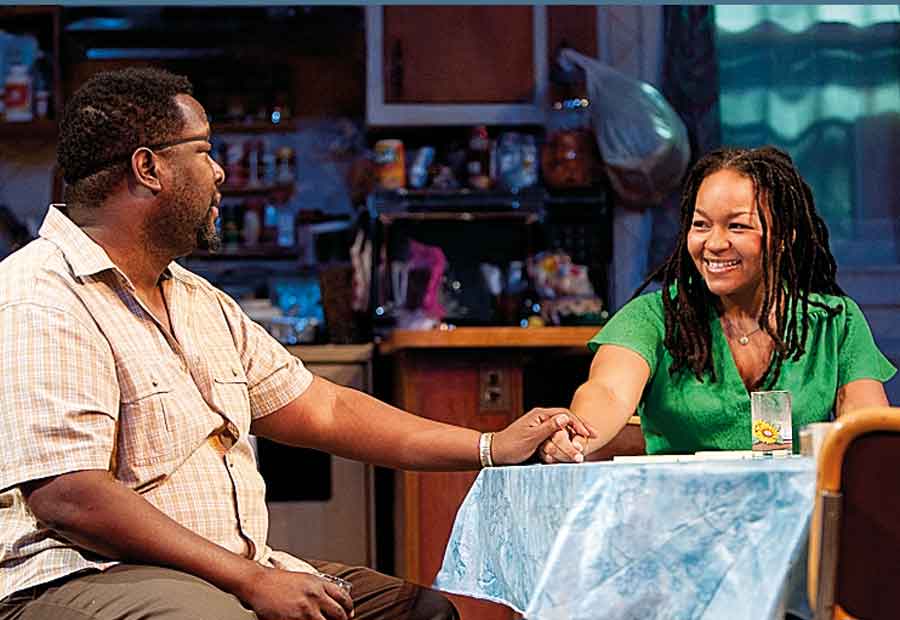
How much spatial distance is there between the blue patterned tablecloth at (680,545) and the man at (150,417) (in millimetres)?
533

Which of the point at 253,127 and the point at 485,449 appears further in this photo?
the point at 253,127

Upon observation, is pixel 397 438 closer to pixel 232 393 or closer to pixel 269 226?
pixel 232 393

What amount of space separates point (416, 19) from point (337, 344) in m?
1.26

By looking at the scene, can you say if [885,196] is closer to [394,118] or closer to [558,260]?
[558,260]

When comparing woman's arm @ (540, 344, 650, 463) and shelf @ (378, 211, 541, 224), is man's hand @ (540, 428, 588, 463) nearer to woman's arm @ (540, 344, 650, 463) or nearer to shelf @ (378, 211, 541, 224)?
woman's arm @ (540, 344, 650, 463)

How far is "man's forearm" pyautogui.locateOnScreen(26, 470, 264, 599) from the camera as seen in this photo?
6.16ft

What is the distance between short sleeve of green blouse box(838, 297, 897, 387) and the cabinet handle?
9.32 feet

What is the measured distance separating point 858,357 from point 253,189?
3304 mm

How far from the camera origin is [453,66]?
5203 millimetres

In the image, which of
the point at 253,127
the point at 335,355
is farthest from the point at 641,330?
the point at 253,127

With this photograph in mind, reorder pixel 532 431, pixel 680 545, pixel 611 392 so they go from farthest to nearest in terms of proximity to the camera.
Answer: pixel 611 392 → pixel 532 431 → pixel 680 545

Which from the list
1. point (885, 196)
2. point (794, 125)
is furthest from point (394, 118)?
point (885, 196)

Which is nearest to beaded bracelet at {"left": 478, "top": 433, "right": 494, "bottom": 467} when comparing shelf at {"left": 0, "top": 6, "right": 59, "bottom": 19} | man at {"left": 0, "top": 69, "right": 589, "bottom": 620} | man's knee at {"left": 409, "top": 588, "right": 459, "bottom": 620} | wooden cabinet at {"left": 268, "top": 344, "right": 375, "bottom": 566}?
man at {"left": 0, "top": 69, "right": 589, "bottom": 620}

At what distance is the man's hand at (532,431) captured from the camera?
2.18 meters
